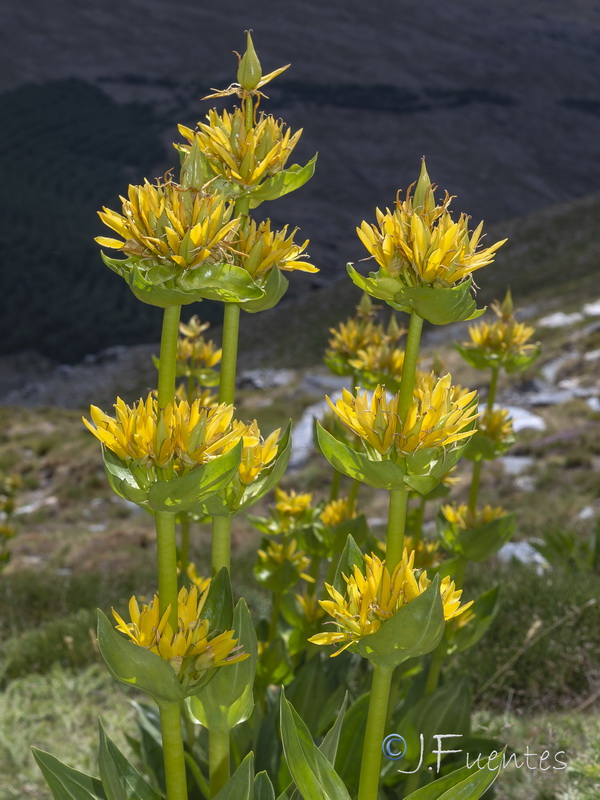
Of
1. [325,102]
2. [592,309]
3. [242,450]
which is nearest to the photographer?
[242,450]

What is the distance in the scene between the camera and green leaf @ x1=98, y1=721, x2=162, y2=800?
1.64m

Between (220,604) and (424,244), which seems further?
(220,604)

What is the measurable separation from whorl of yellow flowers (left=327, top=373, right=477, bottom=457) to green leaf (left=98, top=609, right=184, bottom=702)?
0.58m

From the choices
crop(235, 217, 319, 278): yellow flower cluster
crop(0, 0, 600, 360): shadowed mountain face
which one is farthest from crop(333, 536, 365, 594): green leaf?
crop(0, 0, 600, 360): shadowed mountain face

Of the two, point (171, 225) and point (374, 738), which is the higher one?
point (171, 225)

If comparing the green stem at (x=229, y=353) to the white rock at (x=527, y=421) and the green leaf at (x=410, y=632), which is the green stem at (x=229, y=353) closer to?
the green leaf at (x=410, y=632)

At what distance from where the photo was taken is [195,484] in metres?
1.32

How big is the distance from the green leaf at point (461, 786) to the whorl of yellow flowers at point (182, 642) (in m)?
0.48

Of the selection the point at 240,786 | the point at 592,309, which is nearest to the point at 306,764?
the point at 240,786

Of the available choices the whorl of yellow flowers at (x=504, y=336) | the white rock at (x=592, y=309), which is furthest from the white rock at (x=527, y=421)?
the white rock at (x=592, y=309)

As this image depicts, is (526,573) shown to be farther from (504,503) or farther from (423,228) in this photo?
(504,503)

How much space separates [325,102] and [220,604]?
10082 centimetres

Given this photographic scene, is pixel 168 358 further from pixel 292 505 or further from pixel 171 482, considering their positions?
pixel 292 505

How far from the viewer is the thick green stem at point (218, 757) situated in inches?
69.2
